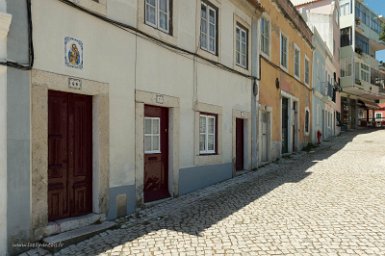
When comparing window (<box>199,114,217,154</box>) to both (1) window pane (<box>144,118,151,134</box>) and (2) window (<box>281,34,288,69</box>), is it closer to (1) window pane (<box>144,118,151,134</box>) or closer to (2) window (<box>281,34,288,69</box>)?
(1) window pane (<box>144,118,151,134</box>)

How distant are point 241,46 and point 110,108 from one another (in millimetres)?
6954

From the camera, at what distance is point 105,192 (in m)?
6.09

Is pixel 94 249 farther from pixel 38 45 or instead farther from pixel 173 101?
pixel 173 101

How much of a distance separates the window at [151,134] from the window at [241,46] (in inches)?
197

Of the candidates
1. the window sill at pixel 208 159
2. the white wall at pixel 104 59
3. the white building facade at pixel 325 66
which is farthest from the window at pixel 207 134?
the white building facade at pixel 325 66

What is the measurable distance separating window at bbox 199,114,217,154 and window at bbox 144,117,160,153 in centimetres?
187

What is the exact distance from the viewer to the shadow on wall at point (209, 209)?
5.72 metres

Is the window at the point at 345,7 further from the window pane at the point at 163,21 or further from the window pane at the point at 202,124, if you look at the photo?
the window pane at the point at 163,21

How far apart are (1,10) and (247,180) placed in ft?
26.4

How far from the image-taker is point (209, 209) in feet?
23.5

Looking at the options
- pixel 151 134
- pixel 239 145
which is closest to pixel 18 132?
pixel 151 134

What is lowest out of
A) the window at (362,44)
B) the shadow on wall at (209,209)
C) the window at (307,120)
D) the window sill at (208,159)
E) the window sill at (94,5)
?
the shadow on wall at (209,209)

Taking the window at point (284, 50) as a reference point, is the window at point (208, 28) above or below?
below

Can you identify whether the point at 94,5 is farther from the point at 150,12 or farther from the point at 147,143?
the point at 147,143
